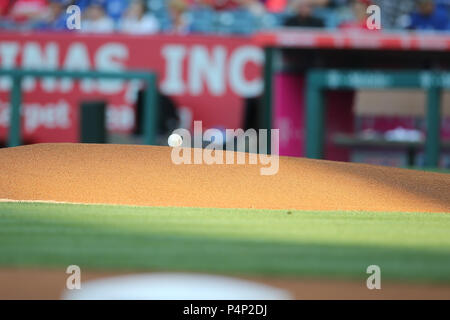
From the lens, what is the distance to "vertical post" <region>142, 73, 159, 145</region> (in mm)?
8094

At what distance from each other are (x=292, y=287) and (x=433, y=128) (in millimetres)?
5012

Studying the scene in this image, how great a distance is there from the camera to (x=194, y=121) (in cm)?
980

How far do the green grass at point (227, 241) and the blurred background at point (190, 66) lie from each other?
4987 mm

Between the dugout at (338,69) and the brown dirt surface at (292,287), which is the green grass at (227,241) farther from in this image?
the dugout at (338,69)

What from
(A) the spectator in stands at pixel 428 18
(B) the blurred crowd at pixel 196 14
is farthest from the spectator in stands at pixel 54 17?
(A) the spectator in stands at pixel 428 18

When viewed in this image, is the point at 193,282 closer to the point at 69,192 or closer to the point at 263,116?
the point at 69,192

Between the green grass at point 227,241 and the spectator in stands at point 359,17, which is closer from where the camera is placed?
the green grass at point 227,241

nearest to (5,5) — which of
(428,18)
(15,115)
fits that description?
(15,115)

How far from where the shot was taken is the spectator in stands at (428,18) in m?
9.91

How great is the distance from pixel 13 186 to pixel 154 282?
204 cm

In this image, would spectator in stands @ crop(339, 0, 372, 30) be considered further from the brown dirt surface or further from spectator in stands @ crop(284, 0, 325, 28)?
the brown dirt surface

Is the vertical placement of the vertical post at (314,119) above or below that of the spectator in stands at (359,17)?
below

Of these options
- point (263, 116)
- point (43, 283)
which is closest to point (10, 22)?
point (263, 116)

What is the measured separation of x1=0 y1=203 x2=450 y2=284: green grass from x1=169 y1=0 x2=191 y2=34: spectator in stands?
7.47 meters
